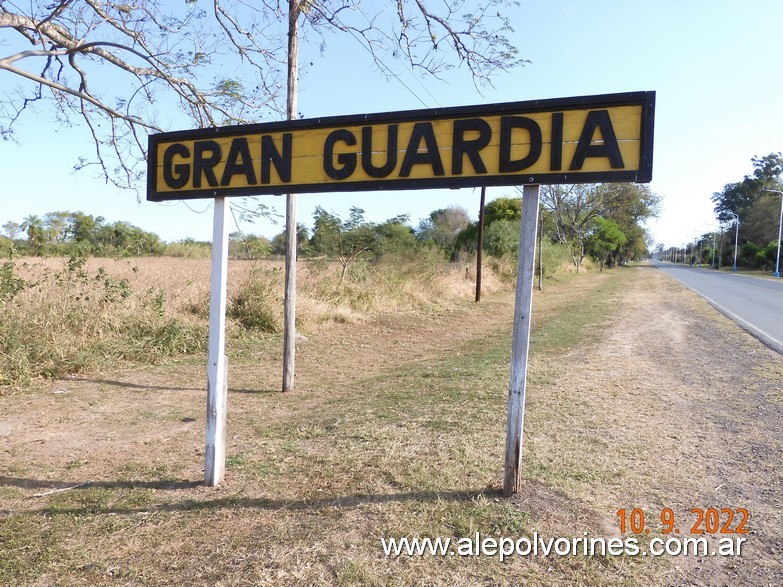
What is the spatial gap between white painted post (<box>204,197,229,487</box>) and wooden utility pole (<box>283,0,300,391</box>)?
2.82m

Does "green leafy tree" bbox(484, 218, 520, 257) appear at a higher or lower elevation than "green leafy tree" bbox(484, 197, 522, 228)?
lower

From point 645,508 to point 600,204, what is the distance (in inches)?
1787

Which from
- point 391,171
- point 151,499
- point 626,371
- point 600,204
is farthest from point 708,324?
point 600,204

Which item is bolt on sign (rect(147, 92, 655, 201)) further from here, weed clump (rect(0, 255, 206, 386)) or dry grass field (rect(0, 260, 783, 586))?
weed clump (rect(0, 255, 206, 386))

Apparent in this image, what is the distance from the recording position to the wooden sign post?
3115 millimetres

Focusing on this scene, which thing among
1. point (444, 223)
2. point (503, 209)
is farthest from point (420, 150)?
point (444, 223)

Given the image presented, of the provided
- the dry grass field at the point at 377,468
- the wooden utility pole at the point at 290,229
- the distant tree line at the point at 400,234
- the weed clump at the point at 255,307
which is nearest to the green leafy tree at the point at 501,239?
the distant tree line at the point at 400,234

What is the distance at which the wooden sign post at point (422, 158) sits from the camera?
3115 millimetres

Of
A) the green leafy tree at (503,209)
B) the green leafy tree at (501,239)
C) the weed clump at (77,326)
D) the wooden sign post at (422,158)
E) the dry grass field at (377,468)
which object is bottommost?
the dry grass field at (377,468)

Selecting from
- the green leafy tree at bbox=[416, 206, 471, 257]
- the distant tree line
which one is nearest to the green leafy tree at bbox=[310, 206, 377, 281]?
the distant tree line

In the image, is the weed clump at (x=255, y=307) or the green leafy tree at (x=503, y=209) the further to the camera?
the green leafy tree at (x=503, y=209)

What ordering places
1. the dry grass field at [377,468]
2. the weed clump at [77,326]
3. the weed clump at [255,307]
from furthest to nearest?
the weed clump at [255,307] → the weed clump at [77,326] → the dry grass field at [377,468]

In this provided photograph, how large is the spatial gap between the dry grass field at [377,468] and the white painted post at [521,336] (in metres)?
0.21

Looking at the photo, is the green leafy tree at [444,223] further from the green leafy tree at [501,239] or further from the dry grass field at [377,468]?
the dry grass field at [377,468]
